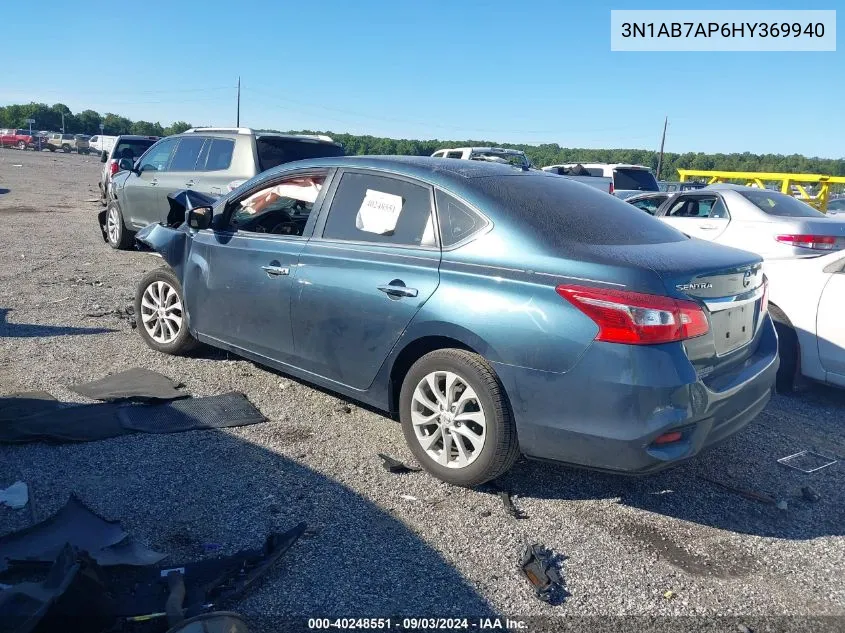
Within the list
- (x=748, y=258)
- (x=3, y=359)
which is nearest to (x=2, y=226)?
(x=3, y=359)

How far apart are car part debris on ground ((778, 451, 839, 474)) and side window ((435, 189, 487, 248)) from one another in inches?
97.6

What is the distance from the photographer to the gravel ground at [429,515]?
308 centimetres

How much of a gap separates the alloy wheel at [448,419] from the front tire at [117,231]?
30.1 ft

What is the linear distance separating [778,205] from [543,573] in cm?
855

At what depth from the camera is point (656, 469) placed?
11.5 ft

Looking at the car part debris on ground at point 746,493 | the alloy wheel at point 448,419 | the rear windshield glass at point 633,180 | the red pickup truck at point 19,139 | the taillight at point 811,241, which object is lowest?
the car part debris on ground at point 746,493

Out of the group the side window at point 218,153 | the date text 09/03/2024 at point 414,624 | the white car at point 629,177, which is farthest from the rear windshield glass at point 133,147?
the date text 09/03/2024 at point 414,624

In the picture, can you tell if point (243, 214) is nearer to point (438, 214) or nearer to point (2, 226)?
point (438, 214)

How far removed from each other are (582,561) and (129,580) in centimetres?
193

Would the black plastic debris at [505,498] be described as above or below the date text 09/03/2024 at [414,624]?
above

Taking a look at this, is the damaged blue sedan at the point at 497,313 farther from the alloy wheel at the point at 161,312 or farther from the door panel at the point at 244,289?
the alloy wheel at the point at 161,312

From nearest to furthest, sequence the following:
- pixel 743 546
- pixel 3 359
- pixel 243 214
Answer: pixel 743 546 < pixel 243 214 < pixel 3 359

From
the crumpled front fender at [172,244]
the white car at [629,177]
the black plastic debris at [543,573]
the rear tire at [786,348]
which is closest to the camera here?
the black plastic debris at [543,573]

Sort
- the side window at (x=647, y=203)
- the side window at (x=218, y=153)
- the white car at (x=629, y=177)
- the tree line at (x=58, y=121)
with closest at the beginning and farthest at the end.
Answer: the side window at (x=218, y=153)
the side window at (x=647, y=203)
the white car at (x=629, y=177)
the tree line at (x=58, y=121)
